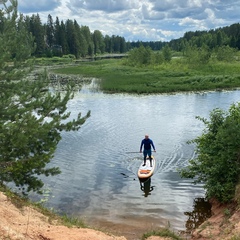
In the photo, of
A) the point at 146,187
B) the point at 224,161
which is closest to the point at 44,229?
the point at 224,161

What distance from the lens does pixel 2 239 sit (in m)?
7.62

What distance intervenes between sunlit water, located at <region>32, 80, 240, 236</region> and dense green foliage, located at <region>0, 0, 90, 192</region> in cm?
397

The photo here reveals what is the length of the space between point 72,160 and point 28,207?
1255cm

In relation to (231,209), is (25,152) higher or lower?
higher

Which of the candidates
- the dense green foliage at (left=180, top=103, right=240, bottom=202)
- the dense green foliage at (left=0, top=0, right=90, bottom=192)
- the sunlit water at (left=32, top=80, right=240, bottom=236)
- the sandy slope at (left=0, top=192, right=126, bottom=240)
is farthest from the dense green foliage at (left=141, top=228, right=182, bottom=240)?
the dense green foliage at (left=0, top=0, right=90, bottom=192)

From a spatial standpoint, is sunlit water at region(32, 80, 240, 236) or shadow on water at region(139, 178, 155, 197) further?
shadow on water at region(139, 178, 155, 197)

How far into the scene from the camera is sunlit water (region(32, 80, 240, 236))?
16.2 m

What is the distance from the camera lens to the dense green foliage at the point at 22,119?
12.8 metres

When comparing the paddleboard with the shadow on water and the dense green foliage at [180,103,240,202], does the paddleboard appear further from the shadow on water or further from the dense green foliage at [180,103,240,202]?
the dense green foliage at [180,103,240,202]

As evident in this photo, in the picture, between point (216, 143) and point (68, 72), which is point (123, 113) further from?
point (68, 72)

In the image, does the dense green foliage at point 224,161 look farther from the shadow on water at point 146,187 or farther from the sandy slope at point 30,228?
the sandy slope at point 30,228

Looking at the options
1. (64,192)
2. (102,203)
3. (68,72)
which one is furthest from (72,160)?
(68,72)

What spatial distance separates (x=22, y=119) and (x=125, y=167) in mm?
10711

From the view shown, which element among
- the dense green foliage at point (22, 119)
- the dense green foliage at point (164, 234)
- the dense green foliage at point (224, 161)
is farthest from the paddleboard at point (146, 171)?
the dense green foliage at point (164, 234)
